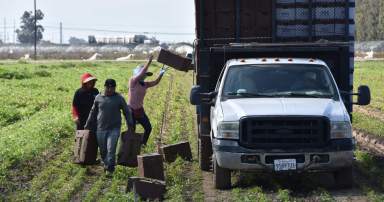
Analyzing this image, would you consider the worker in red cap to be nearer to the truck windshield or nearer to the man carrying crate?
the man carrying crate

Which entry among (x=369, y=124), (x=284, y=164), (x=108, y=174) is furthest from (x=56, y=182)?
(x=369, y=124)

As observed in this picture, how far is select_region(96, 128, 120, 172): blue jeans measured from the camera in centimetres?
1359

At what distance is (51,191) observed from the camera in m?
11.9

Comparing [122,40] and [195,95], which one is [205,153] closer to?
[195,95]

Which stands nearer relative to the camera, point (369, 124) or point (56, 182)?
point (56, 182)

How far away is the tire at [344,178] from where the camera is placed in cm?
1191

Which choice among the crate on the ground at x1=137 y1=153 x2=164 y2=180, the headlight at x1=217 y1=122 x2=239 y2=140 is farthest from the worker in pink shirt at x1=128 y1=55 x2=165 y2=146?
the headlight at x1=217 y1=122 x2=239 y2=140

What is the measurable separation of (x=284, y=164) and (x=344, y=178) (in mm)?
1143

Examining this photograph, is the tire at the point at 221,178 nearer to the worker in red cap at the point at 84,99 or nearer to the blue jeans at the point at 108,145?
the blue jeans at the point at 108,145

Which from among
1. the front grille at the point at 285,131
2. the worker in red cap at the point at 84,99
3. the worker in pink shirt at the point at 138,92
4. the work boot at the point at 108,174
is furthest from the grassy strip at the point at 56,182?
the front grille at the point at 285,131

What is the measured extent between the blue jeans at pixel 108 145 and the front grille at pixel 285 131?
2.95m

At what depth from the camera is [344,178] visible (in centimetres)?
1195

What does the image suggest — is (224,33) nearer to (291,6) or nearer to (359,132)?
(291,6)

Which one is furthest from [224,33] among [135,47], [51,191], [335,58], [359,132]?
[135,47]
